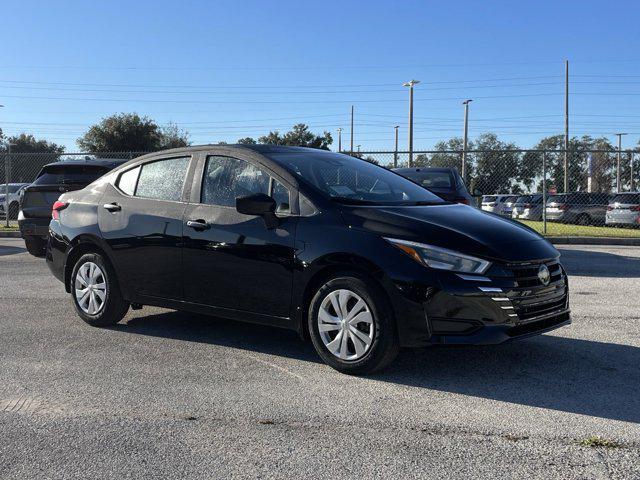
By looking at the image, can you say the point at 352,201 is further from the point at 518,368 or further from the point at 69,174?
the point at 69,174

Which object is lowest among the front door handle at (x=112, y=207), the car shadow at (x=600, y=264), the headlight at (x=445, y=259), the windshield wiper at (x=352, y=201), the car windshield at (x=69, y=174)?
the car shadow at (x=600, y=264)

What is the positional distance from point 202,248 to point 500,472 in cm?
285

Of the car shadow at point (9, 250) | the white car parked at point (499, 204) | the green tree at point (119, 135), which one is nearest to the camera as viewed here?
the car shadow at point (9, 250)

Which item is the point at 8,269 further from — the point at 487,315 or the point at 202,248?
the point at 487,315

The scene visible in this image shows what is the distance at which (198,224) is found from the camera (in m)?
5.01

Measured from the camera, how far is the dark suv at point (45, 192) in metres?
9.41

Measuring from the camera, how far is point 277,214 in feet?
15.2

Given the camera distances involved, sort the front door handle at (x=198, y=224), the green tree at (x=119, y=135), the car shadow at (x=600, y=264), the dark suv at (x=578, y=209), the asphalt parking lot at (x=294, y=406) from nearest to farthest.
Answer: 1. the asphalt parking lot at (x=294, y=406)
2. the front door handle at (x=198, y=224)
3. the car shadow at (x=600, y=264)
4. the dark suv at (x=578, y=209)
5. the green tree at (x=119, y=135)

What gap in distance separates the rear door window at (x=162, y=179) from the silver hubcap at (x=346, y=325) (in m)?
1.72

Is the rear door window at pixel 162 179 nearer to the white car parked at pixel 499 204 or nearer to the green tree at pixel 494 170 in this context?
the green tree at pixel 494 170

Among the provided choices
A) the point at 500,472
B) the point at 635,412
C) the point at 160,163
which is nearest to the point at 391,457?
the point at 500,472

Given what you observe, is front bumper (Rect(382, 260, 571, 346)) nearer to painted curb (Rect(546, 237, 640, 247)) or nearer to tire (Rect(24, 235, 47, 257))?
tire (Rect(24, 235, 47, 257))

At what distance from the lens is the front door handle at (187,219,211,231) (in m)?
4.96

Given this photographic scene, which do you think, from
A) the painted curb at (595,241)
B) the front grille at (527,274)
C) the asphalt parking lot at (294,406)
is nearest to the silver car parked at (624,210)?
the painted curb at (595,241)
